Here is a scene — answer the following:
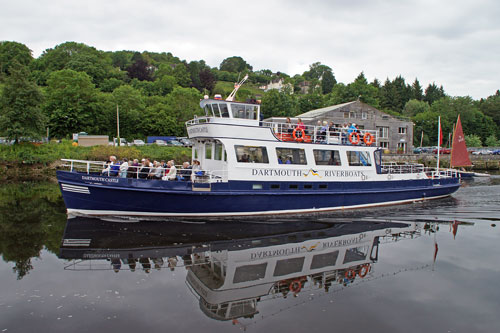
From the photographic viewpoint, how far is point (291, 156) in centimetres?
1541

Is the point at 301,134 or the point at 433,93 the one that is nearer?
the point at 301,134

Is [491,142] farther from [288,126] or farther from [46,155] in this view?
[46,155]

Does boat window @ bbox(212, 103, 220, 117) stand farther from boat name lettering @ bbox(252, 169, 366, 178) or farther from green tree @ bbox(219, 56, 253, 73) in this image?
green tree @ bbox(219, 56, 253, 73)

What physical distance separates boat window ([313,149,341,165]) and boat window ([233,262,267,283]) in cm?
744

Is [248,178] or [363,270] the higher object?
[248,178]

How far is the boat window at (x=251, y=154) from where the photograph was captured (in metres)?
14.5

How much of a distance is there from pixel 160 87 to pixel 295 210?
70.4 meters

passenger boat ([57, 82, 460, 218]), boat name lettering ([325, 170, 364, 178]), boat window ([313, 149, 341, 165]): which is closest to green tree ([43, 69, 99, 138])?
passenger boat ([57, 82, 460, 218])

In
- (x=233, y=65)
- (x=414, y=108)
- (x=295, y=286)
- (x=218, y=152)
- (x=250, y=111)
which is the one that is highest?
(x=233, y=65)

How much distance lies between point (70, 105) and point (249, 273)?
148 feet

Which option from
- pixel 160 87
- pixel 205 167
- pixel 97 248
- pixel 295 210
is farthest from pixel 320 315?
pixel 160 87

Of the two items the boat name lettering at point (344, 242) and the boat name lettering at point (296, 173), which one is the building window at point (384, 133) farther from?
the boat name lettering at point (344, 242)

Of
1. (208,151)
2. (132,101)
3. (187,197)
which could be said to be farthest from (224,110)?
(132,101)

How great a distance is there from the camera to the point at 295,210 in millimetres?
15453
